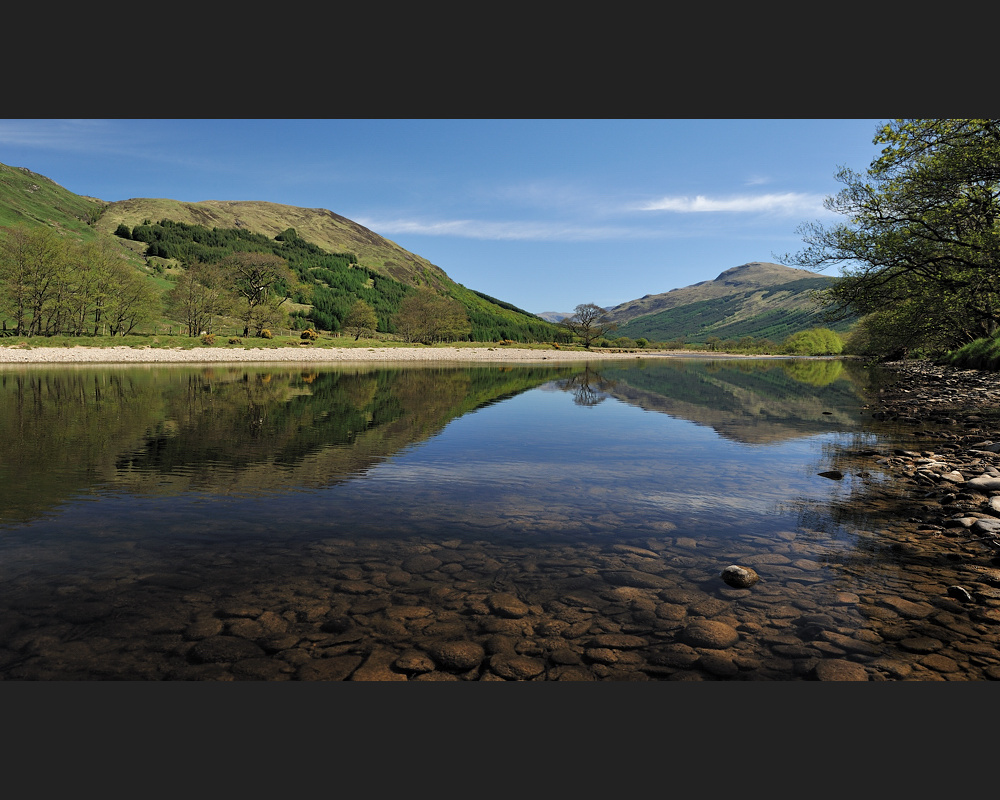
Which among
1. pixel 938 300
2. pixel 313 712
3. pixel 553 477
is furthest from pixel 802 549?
pixel 938 300

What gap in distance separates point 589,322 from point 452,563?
597 ft

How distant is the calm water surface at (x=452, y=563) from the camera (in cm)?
548

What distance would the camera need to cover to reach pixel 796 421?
80.6 ft

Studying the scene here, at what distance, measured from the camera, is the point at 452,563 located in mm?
7867

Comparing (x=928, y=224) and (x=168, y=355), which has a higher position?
(x=928, y=224)

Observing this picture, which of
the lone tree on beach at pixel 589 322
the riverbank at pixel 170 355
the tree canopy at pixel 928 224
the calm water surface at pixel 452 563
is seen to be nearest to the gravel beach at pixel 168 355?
the riverbank at pixel 170 355

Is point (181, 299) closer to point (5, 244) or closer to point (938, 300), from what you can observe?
point (5, 244)

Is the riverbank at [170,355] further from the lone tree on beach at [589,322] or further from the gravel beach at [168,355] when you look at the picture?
the lone tree on beach at [589,322]

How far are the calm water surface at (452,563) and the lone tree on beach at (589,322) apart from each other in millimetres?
165576

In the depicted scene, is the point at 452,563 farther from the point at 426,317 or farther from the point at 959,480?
the point at 426,317

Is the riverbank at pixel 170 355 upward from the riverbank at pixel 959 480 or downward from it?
upward

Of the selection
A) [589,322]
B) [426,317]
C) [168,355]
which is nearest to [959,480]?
[168,355]

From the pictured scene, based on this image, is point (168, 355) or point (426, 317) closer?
point (168, 355)

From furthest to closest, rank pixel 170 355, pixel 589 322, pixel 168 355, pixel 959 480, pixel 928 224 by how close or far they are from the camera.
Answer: pixel 589 322 < pixel 170 355 < pixel 168 355 < pixel 928 224 < pixel 959 480
